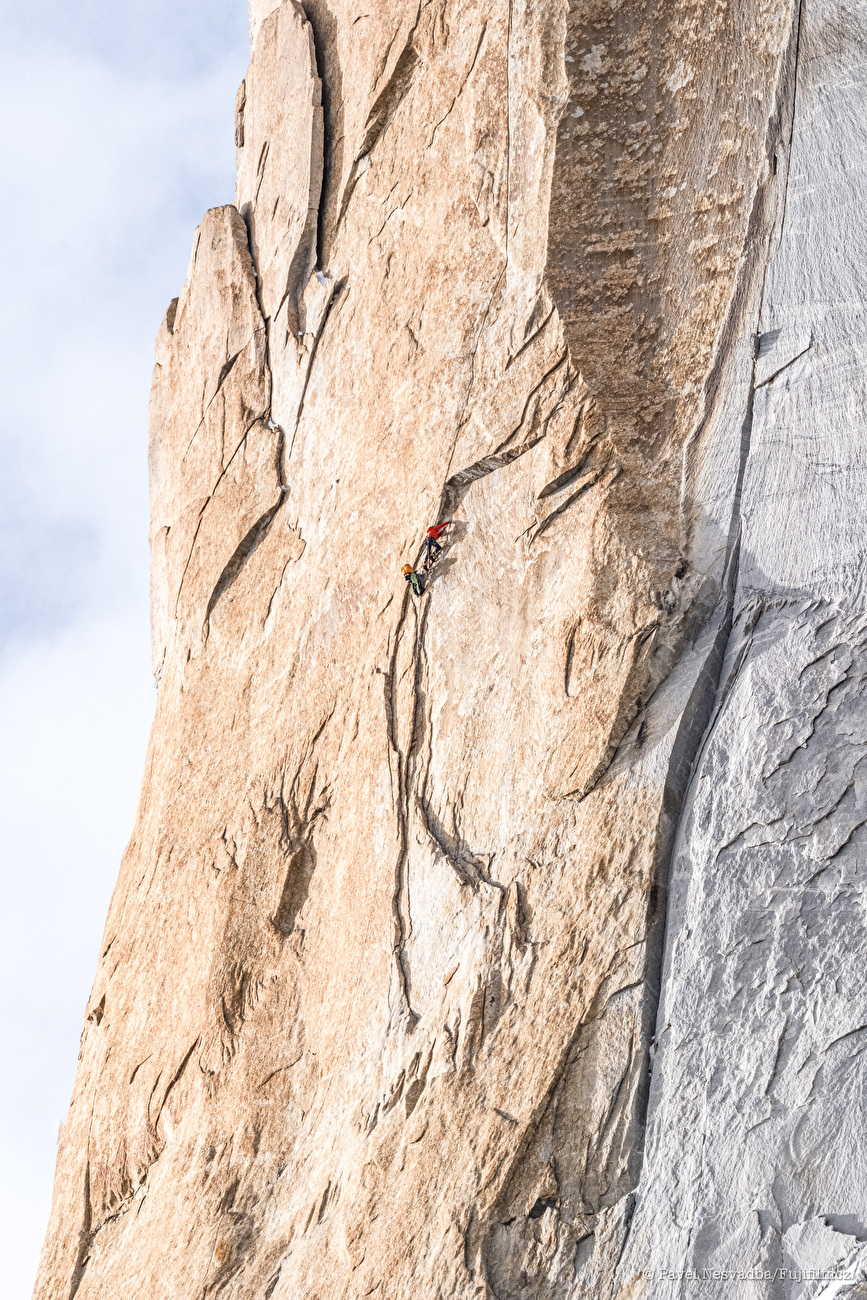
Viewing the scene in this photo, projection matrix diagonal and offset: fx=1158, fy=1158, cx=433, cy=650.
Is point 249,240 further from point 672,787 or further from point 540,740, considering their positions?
point 672,787

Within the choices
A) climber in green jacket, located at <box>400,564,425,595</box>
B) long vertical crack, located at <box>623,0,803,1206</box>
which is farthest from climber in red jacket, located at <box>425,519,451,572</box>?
long vertical crack, located at <box>623,0,803,1206</box>

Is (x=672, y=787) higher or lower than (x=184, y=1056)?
higher

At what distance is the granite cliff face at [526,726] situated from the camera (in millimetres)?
7461

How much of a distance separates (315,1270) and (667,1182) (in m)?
2.84

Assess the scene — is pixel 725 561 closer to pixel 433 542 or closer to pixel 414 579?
pixel 433 542

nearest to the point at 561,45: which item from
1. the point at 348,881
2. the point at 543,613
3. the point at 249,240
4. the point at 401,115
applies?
the point at 401,115

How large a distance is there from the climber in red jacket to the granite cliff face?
0.46 feet

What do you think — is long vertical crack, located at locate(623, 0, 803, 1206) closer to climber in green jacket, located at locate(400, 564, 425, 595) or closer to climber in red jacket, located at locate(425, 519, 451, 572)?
climber in red jacket, located at locate(425, 519, 451, 572)

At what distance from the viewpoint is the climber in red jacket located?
9.65m

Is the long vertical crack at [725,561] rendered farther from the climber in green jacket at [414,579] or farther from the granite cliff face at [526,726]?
the climber in green jacket at [414,579]

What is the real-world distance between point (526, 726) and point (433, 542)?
1822mm

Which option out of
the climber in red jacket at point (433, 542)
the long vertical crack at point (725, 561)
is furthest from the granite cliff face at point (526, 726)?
the climber in red jacket at point (433, 542)

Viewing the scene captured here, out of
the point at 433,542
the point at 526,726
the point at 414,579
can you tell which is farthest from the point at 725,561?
the point at 414,579

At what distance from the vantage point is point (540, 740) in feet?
28.5
